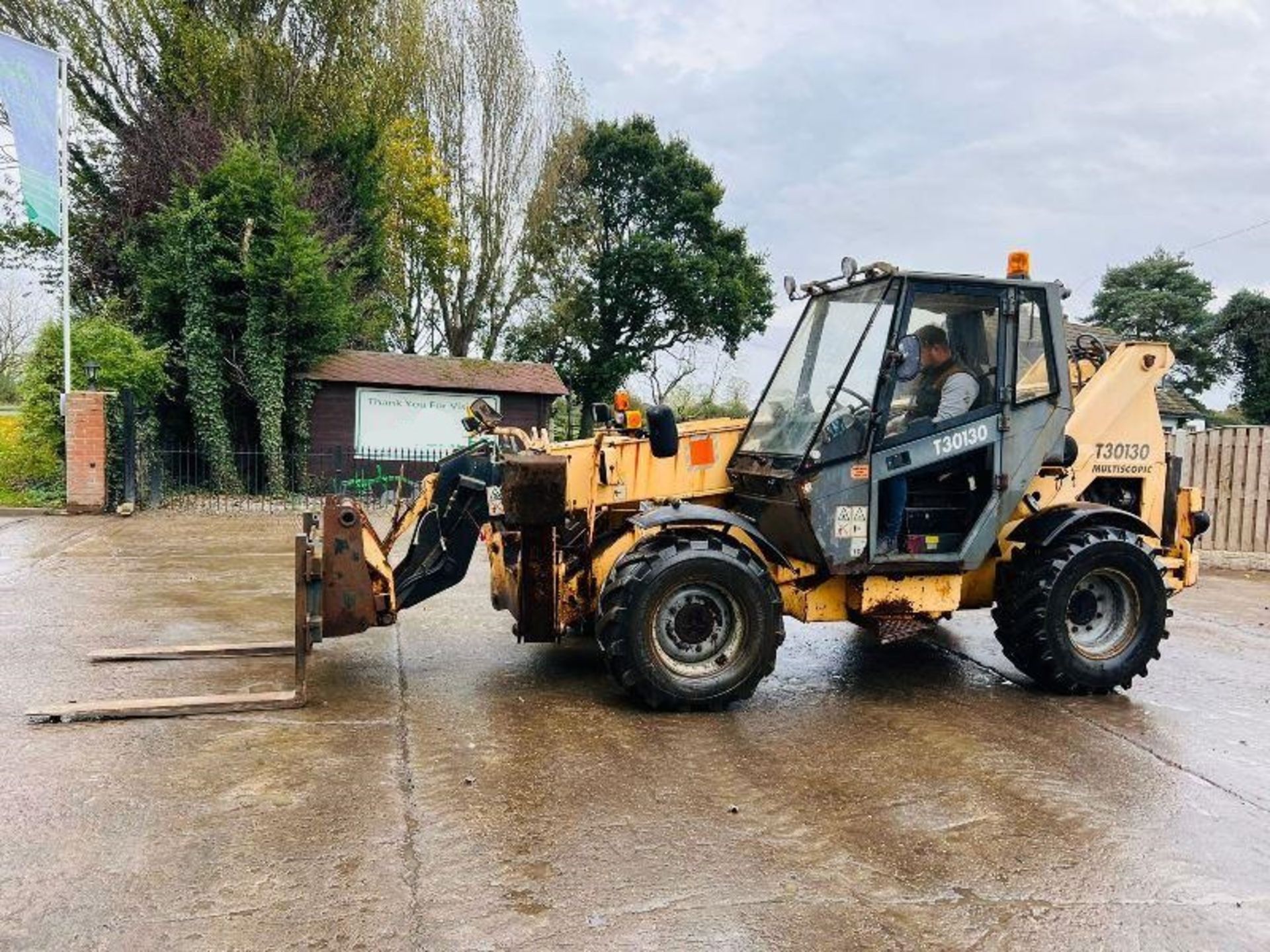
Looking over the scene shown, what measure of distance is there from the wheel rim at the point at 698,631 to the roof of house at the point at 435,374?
15.2 meters

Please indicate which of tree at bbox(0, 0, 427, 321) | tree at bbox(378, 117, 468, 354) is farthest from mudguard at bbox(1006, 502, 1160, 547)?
tree at bbox(378, 117, 468, 354)

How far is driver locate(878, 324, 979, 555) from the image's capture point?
17.6 feet

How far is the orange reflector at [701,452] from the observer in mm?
5957

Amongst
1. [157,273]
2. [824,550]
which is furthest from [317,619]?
[157,273]

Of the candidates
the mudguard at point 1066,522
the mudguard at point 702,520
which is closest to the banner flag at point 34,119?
the mudguard at point 702,520

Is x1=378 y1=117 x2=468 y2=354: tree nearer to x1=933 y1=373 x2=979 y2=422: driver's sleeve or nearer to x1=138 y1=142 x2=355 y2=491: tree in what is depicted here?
x1=138 y1=142 x2=355 y2=491: tree

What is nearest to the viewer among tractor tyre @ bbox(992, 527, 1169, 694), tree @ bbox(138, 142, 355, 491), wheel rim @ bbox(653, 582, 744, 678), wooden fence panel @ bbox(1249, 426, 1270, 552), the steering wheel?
wheel rim @ bbox(653, 582, 744, 678)

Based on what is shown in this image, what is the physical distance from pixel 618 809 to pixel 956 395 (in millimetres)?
3105

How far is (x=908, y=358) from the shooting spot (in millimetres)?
5152

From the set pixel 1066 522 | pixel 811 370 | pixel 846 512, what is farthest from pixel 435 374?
pixel 1066 522

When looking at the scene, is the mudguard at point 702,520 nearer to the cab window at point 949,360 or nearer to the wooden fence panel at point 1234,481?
the cab window at point 949,360

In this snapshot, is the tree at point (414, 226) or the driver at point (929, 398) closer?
the driver at point (929, 398)

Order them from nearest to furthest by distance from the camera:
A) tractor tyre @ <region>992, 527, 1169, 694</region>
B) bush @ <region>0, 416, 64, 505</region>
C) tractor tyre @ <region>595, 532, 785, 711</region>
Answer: tractor tyre @ <region>595, 532, 785, 711</region>
tractor tyre @ <region>992, 527, 1169, 694</region>
bush @ <region>0, 416, 64, 505</region>

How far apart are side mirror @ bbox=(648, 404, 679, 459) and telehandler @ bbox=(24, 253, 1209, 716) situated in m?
0.01
